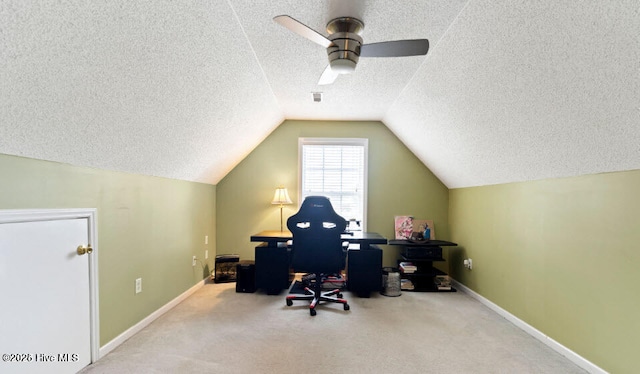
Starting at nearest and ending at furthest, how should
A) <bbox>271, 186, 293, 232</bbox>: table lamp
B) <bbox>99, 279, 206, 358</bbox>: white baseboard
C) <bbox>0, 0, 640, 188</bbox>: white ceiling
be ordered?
<bbox>0, 0, 640, 188</bbox>: white ceiling < <bbox>99, 279, 206, 358</bbox>: white baseboard < <bbox>271, 186, 293, 232</bbox>: table lamp

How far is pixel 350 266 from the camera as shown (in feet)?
11.9

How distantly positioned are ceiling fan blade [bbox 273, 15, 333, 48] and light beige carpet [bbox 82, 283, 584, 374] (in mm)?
2134

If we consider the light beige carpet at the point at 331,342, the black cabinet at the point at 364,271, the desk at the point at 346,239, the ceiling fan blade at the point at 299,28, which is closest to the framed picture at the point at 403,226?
the desk at the point at 346,239

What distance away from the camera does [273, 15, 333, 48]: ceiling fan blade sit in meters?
1.66

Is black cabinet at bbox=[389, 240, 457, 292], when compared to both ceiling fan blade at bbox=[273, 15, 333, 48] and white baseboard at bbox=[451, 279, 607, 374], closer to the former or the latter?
white baseboard at bbox=[451, 279, 607, 374]

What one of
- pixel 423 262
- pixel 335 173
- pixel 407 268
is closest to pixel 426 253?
pixel 423 262

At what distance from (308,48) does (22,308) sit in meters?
2.42

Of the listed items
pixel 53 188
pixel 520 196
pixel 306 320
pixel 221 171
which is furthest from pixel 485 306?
pixel 53 188

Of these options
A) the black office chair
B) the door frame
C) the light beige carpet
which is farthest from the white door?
the black office chair

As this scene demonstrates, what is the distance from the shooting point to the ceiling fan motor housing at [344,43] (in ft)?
6.31

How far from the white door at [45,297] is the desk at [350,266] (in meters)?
1.81

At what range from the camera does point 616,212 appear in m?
1.92

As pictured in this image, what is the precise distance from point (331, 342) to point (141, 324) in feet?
5.35

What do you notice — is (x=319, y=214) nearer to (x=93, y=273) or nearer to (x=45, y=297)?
(x=93, y=273)
